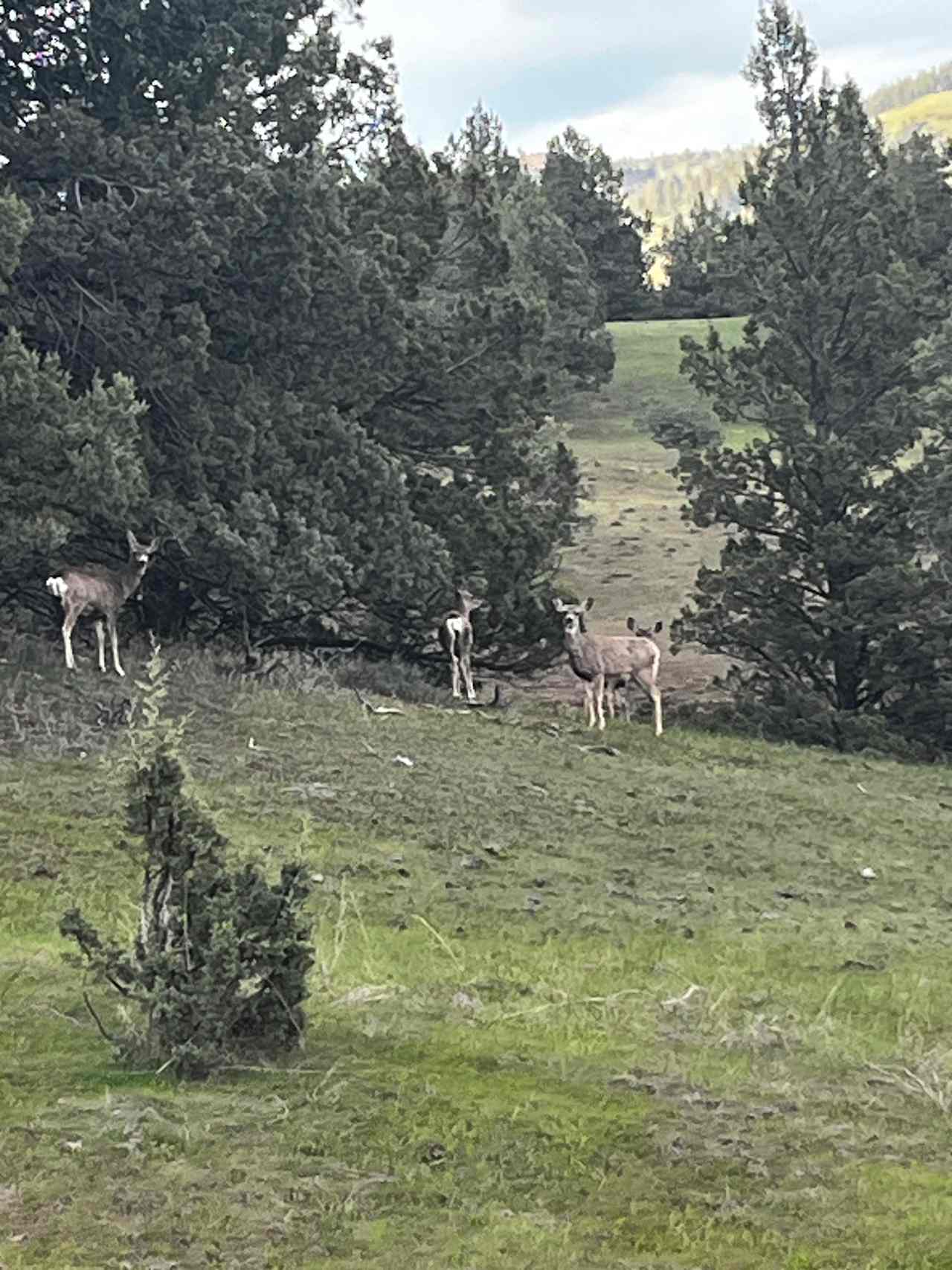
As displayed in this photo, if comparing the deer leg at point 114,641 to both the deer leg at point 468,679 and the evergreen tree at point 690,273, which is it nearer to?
the deer leg at point 468,679

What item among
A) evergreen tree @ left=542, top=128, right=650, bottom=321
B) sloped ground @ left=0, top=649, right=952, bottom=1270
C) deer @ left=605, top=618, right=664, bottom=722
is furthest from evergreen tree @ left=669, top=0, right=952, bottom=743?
evergreen tree @ left=542, top=128, right=650, bottom=321

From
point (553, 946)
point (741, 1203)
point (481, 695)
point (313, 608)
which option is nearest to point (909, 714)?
point (481, 695)

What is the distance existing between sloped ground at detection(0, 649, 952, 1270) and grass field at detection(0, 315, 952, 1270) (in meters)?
0.02

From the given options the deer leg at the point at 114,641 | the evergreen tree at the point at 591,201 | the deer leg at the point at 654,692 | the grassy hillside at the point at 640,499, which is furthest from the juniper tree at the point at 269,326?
the evergreen tree at the point at 591,201

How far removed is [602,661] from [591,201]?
178 feet

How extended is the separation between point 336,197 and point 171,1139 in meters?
16.5

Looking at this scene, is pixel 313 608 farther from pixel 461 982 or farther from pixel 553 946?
pixel 461 982

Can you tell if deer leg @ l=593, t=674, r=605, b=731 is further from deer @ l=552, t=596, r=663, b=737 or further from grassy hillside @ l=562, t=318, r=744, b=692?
grassy hillside @ l=562, t=318, r=744, b=692

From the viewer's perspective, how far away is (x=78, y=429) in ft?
56.9

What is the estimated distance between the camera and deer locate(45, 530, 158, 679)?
18.7 meters

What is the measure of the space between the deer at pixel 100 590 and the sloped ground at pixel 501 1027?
1.37 m

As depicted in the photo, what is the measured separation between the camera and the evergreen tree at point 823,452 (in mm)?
22797

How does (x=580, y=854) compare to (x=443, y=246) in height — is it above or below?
below

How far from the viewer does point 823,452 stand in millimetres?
22734
